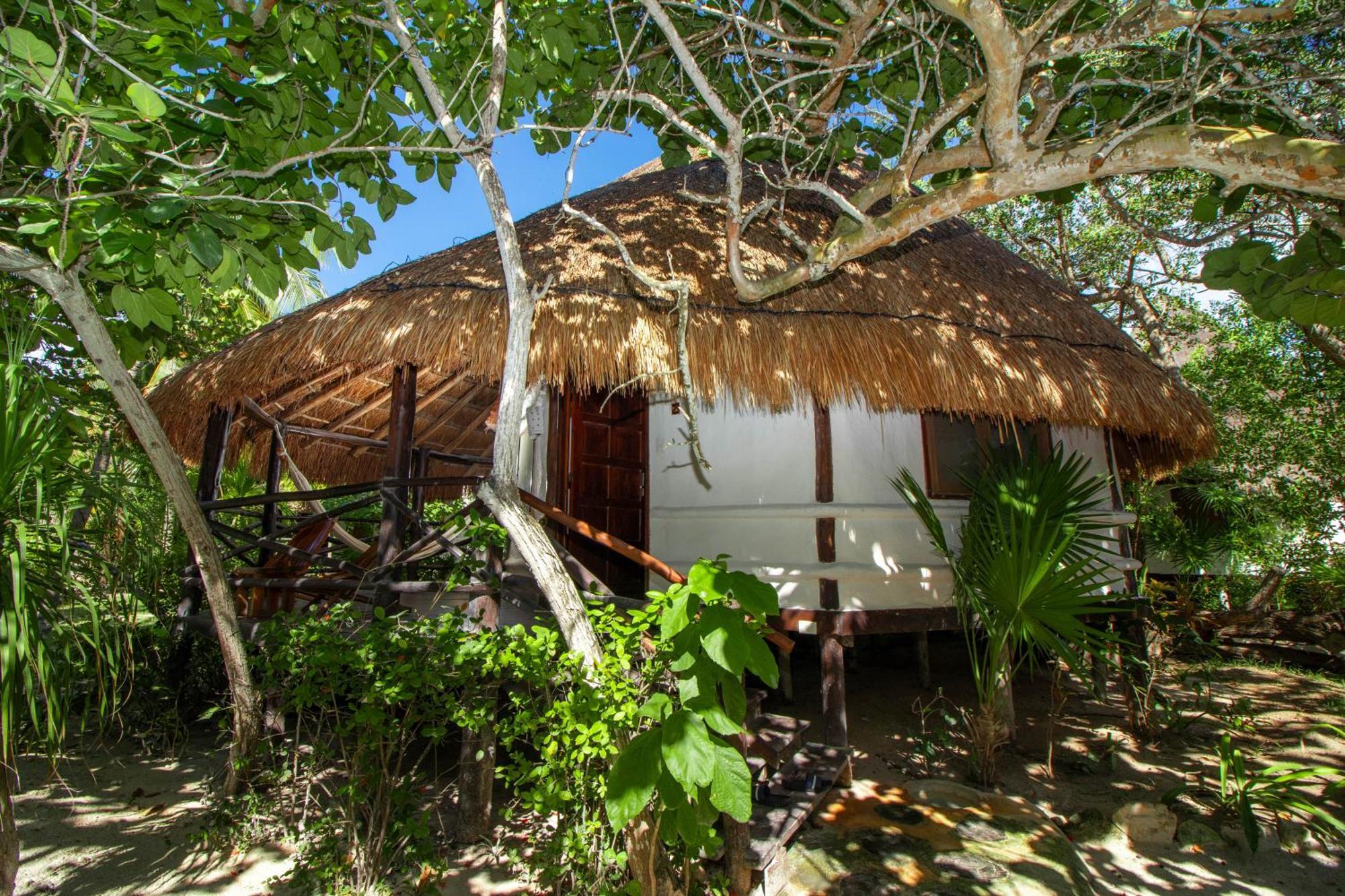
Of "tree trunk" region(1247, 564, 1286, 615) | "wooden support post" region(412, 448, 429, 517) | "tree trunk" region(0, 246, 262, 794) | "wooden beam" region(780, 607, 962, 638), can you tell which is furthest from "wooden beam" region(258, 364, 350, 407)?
"tree trunk" region(1247, 564, 1286, 615)

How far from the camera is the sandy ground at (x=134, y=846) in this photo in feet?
9.15

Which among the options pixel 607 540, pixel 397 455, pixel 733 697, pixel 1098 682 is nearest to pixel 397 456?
pixel 397 455

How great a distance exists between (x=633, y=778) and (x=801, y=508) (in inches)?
117

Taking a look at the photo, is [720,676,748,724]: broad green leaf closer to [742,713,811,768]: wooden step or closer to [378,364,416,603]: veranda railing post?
[742,713,811,768]: wooden step

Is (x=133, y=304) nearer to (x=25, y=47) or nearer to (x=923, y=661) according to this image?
(x=25, y=47)

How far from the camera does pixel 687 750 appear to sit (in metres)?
1.76

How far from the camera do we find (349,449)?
7.77 metres

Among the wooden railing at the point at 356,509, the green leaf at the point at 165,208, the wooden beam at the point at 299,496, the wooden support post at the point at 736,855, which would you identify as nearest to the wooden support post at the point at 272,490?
the wooden railing at the point at 356,509

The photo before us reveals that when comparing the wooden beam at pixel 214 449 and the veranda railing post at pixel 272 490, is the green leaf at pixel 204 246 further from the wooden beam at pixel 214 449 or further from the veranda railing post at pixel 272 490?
the veranda railing post at pixel 272 490

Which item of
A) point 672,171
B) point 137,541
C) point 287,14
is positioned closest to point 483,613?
point 137,541

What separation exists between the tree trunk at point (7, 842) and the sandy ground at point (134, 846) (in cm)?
13

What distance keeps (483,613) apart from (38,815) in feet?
7.71

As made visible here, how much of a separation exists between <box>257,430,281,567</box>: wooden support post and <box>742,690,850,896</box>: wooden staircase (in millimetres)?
4031

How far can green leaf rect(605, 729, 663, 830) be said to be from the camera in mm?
1729
